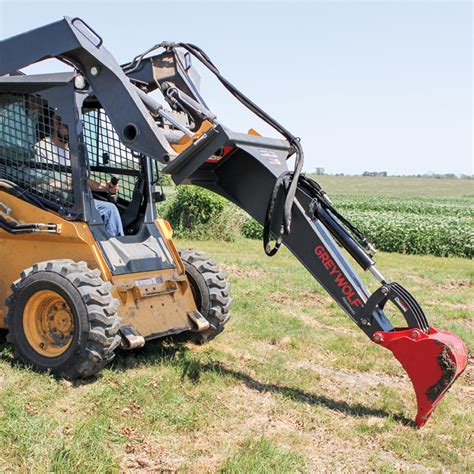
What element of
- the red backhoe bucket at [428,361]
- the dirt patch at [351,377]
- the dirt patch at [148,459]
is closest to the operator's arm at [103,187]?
the dirt patch at [351,377]

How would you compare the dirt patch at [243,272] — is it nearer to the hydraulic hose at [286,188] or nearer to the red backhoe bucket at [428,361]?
the hydraulic hose at [286,188]

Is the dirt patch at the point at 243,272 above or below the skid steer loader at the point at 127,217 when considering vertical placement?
below

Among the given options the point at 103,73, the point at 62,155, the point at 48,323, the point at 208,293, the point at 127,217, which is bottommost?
the point at 48,323

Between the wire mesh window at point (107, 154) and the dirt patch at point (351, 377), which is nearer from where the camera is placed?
the dirt patch at point (351, 377)

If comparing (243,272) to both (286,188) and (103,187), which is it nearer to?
(103,187)

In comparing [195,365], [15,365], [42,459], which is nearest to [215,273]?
[195,365]

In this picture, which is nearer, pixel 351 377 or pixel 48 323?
pixel 48 323

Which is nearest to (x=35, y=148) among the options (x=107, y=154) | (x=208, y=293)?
(x=107, y=154)

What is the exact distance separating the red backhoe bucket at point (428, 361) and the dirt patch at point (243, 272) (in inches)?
267

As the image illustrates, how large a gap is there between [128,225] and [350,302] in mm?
2613

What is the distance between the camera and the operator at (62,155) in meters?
5.80

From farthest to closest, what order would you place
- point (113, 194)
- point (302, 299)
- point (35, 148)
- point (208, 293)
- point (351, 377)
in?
point (302, 299), point (113, 194), point (208, 293), point (351, 377), point (35, 148)

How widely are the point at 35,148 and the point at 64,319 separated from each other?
67.0 inches

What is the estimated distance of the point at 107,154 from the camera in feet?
21.3
